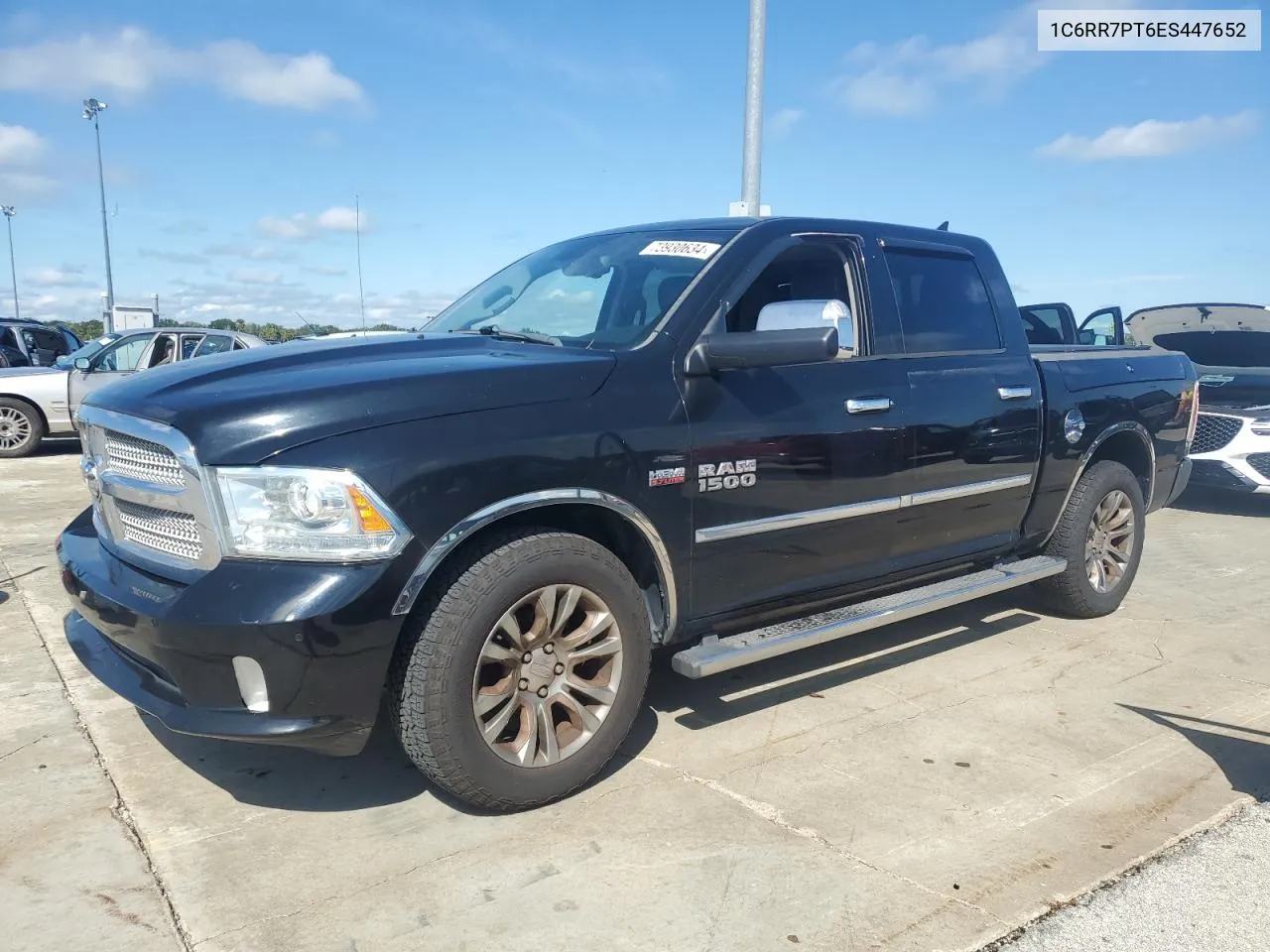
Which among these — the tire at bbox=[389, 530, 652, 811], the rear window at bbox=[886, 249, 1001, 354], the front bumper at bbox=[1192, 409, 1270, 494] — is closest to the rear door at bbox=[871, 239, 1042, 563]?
the rear window at bbox=[886, 249, 1001, 354]

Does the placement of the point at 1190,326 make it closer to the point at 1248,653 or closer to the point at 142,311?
the point at 1248,653

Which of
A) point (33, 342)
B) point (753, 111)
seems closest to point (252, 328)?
point (33, 342)

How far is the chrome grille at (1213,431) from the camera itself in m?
8.71

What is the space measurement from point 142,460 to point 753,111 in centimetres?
677

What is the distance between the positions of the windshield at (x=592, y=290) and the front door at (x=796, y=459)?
301 mm

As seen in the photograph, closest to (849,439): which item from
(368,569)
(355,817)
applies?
(368,569)

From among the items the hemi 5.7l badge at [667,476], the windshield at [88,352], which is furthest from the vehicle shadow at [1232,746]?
the windshield at [88,352]

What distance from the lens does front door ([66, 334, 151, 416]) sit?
40.7ft

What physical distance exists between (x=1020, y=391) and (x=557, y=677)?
2814 millimetres

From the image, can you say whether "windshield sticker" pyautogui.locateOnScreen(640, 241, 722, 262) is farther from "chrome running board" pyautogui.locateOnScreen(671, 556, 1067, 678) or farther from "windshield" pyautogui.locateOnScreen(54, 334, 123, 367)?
"windshield" pyautogui.locateOnScreen(54, 334, 123, 367)

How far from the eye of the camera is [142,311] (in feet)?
88.8

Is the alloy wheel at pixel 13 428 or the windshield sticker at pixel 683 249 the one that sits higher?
the windshield sticker at pixel 683 249

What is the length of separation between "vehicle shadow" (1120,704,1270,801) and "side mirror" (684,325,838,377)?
82.1 inches

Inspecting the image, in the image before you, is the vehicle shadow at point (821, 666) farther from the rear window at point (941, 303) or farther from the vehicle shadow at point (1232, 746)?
the rear window at point (941, 303)
